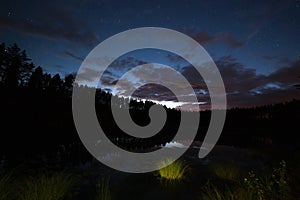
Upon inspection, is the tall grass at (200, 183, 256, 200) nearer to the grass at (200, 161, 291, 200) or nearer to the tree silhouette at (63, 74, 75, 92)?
the grass at (200, 161, 291, 200)

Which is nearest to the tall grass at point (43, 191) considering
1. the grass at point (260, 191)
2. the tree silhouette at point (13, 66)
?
the grass at point (260, 191)

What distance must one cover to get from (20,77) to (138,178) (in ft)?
198

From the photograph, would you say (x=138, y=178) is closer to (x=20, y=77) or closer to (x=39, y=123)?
(x=39, y=123)

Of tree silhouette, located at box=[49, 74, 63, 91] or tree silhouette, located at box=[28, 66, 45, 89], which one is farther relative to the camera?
tree silhouette, located at box=[49, 74, 63, 91]

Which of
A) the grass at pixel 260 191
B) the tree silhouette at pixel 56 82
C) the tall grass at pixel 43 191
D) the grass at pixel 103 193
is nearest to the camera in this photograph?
the grass at pixel 260 191

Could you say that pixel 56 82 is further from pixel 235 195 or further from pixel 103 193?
pixel 235 195

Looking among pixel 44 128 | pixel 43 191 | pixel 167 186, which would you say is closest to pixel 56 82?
pixel 44 128

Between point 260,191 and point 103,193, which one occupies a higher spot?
point 260,191

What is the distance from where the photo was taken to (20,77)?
58.1 meters

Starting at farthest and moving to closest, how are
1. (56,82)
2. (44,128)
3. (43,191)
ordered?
(56,82) < (44,128) < (43,191)

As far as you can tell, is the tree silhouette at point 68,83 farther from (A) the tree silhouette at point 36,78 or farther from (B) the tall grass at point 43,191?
(B) the tall grass at point 43,191

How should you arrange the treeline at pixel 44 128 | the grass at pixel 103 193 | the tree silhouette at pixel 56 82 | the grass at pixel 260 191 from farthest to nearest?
1. the tree silhouette at pixel 56 82
2. the treeline at pixel 44 128
3. the grass at pixel 103 193
4. the grass at pixel 260 191

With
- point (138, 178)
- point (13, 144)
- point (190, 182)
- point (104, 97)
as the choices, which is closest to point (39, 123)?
point (13, 144)

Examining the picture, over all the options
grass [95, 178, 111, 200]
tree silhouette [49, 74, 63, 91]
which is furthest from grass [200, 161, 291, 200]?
tree silhouette [49, 74, 63, 91]
